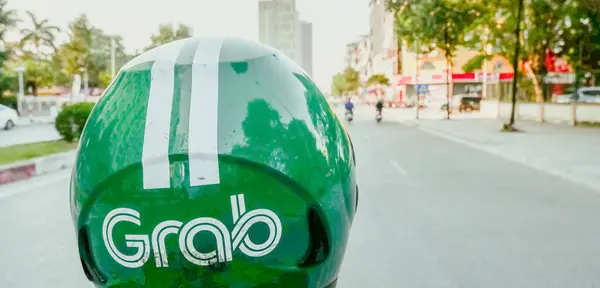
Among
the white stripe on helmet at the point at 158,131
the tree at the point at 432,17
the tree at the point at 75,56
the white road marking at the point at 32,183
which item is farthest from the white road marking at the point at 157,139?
the tree at the point at 75,56

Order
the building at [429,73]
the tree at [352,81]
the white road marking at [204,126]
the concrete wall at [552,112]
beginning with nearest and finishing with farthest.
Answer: the white road marking at [204,126] → the concrete wall at [552,112] → the building at [429,73] → the tree at [352,81]

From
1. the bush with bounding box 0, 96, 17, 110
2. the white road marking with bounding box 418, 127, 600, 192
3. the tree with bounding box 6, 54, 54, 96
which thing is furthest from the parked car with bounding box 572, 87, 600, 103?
the tree with bounding box 6, 54, 54, 96

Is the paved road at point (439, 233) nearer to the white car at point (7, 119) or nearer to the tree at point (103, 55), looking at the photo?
the white car at point (7, 119)

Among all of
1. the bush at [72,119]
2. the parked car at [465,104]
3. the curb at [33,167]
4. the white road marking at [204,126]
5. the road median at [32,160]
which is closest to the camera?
→ the white road marking at [204,126]

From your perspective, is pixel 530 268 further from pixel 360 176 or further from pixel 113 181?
pixel 360 176

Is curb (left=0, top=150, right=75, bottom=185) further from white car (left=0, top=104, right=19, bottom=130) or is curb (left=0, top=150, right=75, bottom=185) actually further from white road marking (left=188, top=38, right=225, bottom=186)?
white car (left=0, top=104, right=19, bottom=130)

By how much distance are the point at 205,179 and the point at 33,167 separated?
35.7ft

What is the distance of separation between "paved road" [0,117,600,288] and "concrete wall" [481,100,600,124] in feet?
56.8

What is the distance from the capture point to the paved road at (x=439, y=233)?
4.90 metres

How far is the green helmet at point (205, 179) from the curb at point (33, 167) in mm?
8619

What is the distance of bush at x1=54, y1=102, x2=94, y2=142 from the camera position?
54.5 feet

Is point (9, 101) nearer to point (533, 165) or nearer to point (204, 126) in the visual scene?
point (533, 165)

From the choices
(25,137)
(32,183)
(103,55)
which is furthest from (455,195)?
(103,55)

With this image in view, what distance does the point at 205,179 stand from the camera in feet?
6.91
